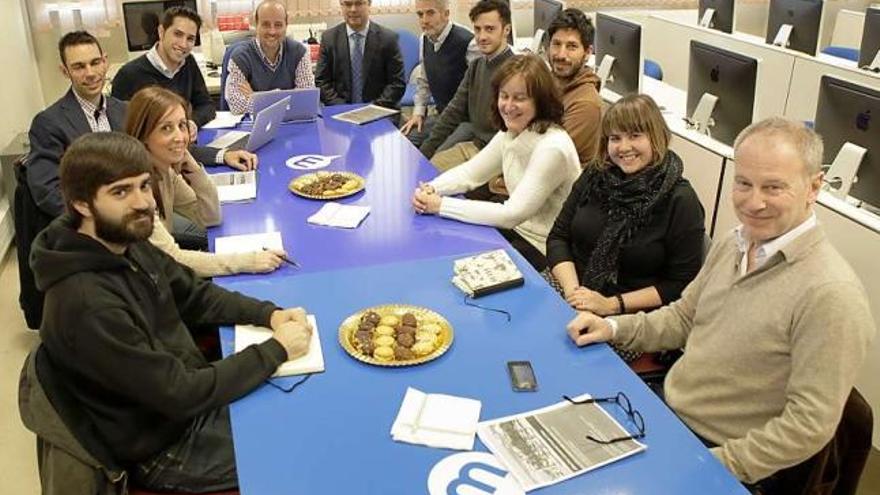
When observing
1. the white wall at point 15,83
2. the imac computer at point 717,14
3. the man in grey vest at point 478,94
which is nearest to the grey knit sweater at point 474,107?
the man in grey vest at point 478,94

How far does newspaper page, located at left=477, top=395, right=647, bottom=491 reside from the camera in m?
1.39

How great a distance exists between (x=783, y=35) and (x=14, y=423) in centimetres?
485

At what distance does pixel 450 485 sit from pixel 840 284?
0.85 meters

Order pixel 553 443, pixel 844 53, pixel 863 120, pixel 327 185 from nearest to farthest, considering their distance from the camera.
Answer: pixel 553 443
pixel 863 120
pixel 327 185
pixel 844 53

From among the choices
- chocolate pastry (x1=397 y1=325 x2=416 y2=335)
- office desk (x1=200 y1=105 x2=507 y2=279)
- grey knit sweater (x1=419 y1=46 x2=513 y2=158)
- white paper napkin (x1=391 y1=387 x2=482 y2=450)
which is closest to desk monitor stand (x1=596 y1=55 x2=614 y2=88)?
grey knit sweater (x1=419 y1=46 x2=513 y2=158)

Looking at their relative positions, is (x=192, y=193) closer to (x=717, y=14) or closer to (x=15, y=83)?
(x=15, y=83)

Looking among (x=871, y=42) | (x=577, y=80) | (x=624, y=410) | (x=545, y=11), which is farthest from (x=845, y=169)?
(x=545, y=11)

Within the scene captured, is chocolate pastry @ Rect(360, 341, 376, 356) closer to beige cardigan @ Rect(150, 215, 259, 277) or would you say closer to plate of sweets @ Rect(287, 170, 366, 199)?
beige cardigan @ Rect(150, 215, 259, 277)

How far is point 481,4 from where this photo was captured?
3.71m

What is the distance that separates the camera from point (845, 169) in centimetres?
259

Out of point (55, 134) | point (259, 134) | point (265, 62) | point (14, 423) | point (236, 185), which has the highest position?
point (265, 62)

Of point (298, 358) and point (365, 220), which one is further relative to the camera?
point (365, 220)

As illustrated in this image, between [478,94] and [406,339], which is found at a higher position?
[478,94]

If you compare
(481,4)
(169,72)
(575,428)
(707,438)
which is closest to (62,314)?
(575,428)
